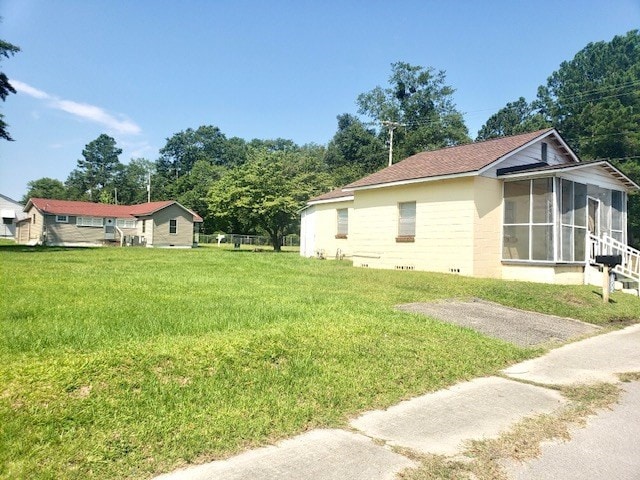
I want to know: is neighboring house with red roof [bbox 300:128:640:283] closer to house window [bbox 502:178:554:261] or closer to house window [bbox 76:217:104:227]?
house window [bbox 502:178:554:261]

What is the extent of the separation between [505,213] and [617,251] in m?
3.75

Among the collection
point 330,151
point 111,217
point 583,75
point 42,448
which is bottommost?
point 42,448

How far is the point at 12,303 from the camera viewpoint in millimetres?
6332

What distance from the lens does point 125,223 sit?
1635 inches

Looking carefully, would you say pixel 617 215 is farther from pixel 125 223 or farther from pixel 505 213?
pixel 125 223

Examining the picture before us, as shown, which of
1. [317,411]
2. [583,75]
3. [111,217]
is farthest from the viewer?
[583,75]

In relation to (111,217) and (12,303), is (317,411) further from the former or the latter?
(111,217)

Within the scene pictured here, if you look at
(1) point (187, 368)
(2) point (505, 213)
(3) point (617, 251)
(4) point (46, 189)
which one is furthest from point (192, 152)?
(1) point (187, 368)

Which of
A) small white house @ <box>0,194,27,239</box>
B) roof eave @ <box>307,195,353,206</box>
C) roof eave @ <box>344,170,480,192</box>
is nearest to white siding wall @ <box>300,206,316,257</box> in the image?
roof eave @ <box>307,195,353,206</box>

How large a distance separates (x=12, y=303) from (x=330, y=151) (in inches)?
2129

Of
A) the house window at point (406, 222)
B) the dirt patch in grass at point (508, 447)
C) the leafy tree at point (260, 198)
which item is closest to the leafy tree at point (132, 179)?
the leafy tree at point (260, 198)

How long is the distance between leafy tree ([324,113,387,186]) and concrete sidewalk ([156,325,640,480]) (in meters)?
44.8

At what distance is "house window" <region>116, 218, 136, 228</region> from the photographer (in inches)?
1620

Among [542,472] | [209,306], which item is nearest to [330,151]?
[209,306]
